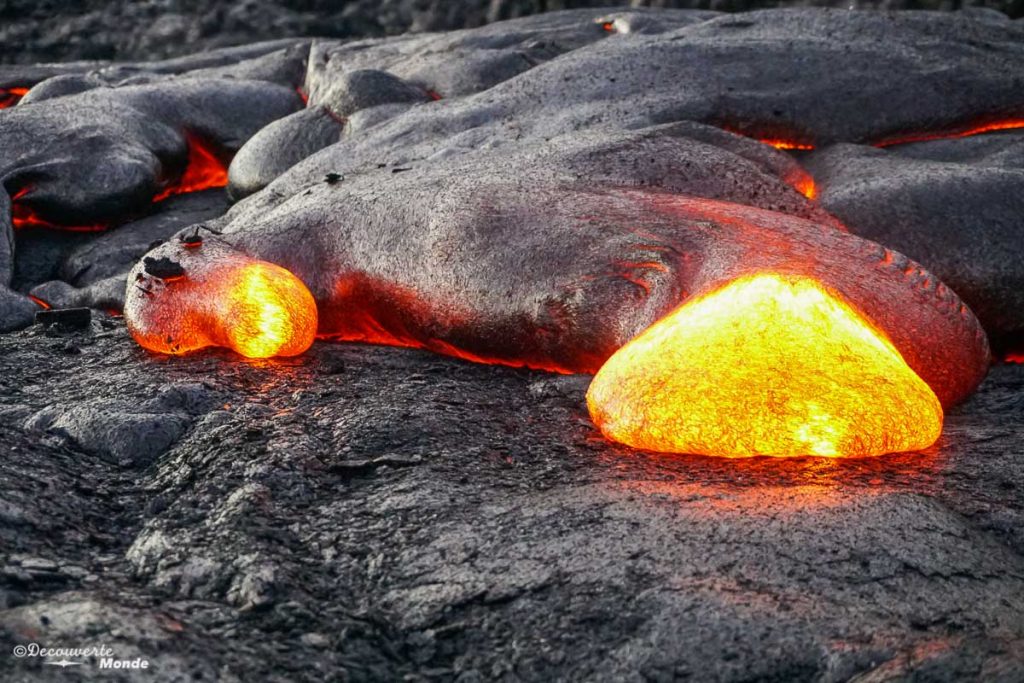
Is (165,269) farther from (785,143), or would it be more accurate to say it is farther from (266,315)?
(785,143)

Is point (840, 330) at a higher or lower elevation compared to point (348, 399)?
higher

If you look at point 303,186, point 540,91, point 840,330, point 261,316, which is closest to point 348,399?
point 261,316

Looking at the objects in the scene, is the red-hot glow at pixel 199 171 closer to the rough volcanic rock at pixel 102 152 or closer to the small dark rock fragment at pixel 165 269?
the rough volcanic rock at pixel 102 152

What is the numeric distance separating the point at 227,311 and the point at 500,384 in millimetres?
1105

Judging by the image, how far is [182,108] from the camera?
7.31 m

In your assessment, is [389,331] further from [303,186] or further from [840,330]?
[840,330]

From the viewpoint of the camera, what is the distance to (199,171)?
24.1 feet

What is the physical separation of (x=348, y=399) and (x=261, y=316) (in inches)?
28.1

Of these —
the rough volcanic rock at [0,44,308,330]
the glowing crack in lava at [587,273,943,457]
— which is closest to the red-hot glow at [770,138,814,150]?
the glowing crack in lava at [587,273,943,457]

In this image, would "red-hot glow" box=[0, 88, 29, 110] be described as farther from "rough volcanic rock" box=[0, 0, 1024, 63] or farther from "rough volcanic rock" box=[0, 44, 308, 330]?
"rough volcanic rock" box=[0, 0, 1024, 63]

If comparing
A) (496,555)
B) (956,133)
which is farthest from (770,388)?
(956,133)

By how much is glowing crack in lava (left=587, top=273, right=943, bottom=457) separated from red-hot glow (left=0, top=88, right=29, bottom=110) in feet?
23.9

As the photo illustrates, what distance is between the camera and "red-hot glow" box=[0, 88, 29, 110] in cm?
877

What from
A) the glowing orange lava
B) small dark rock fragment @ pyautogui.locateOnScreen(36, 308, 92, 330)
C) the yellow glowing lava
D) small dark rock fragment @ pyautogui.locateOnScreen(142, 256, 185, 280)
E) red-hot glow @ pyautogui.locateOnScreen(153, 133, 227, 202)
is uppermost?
the glowing orange lava
